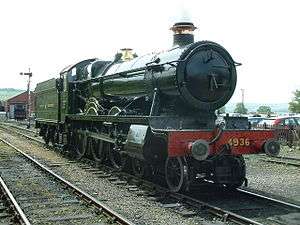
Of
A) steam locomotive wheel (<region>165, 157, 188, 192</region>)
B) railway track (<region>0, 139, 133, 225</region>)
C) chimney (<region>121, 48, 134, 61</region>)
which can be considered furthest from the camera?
chimney (<region>121, 48, 134, 61</region>)

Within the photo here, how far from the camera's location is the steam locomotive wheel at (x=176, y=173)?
941cm

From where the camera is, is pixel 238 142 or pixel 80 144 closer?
pixel 238 142

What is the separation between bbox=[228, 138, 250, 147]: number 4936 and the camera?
951 centimetres

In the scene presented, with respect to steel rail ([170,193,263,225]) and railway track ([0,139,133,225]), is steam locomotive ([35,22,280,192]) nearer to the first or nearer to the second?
steel rail ([170,193,263,225])

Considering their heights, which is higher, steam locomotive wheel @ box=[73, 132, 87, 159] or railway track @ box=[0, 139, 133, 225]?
steam locomotive wheel @ box=[73, 132, 87, 159]

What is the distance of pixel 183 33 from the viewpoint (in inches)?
419

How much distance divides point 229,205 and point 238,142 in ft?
4.42

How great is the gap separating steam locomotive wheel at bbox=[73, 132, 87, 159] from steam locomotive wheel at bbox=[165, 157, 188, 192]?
233 inches

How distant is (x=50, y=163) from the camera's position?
620 inches

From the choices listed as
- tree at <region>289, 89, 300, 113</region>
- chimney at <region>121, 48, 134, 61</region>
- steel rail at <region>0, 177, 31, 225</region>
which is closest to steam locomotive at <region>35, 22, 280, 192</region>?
chimney at <region>121, 48, 134, 61</region>

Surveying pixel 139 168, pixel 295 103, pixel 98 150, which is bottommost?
pixel 139 168

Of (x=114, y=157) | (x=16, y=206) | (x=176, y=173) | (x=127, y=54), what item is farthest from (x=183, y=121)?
(x=127, y=54)

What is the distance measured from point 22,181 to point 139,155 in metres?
3.60

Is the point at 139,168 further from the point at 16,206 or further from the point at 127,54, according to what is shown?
the point at 16,206
